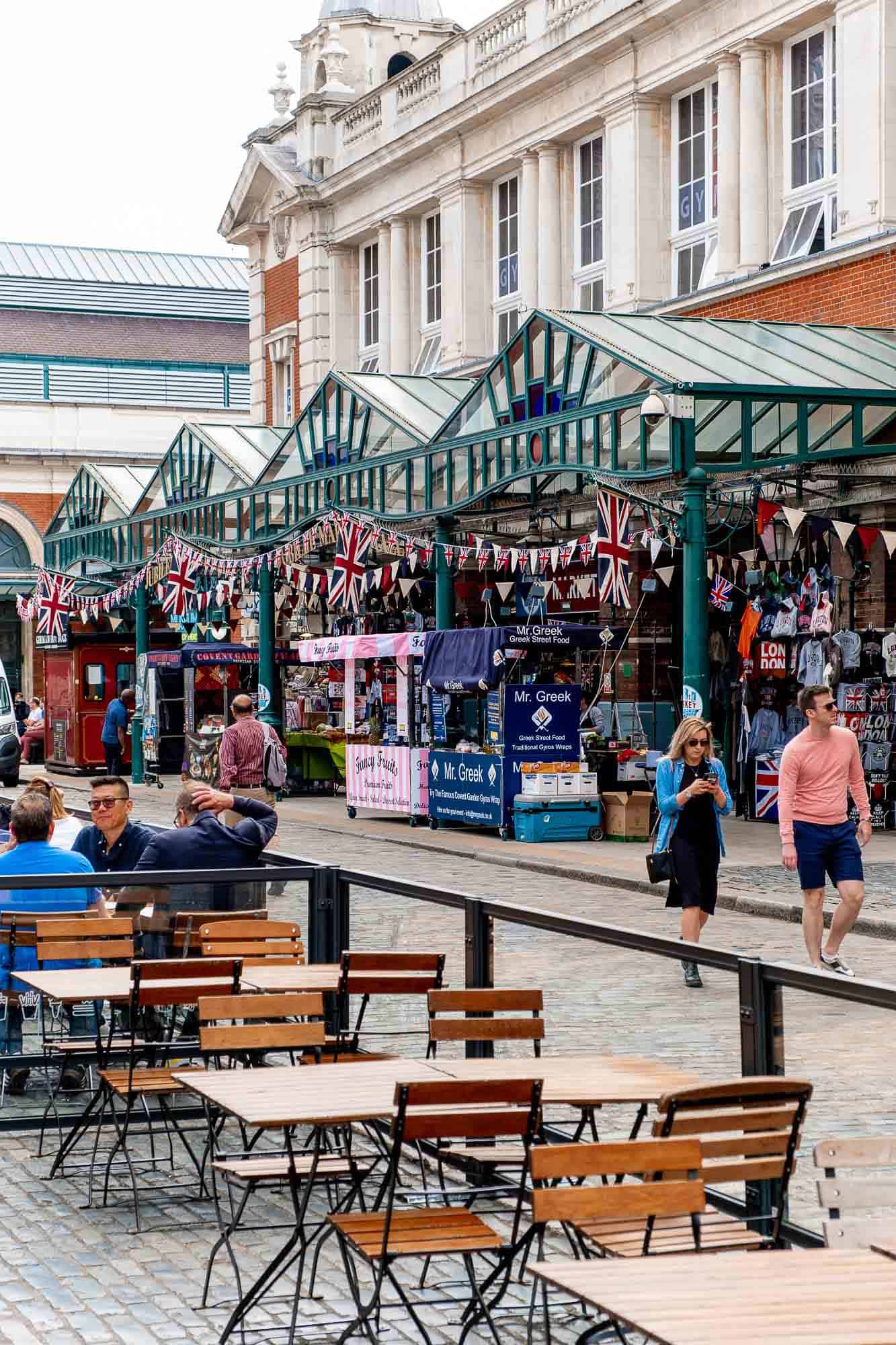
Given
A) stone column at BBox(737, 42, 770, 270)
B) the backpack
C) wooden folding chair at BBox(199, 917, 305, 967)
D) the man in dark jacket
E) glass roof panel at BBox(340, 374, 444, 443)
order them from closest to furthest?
wooden folding chair at BBox(199, 917, 305, 967)
the man in dark jacket
the backpack
stone column at BBox(737, 42, 770, 270)
glass roof panel at BBox(340, 374, 444, 443)

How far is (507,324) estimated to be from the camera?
3412 centimetres

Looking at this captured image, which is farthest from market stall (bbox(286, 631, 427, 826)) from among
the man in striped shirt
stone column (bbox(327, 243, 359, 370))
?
stone column (bbox(327, 243, 359, 370))

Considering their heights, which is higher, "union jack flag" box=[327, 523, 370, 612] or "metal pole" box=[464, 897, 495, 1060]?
"union jack flag" box=[327, 523, 370, 612]

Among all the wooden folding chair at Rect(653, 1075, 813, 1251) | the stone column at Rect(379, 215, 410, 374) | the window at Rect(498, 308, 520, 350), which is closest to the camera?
the wooden folding chair at Rect(653, 1075, 813, 1251)

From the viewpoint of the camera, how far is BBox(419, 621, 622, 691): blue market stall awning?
915 inches

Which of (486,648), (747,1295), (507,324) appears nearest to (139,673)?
(507,324)

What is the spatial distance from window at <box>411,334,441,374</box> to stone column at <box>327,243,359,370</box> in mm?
2950

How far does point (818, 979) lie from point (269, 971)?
3.22 meters

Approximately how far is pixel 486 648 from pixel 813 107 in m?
9.15

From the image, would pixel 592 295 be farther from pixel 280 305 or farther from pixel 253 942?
pixel 253 942

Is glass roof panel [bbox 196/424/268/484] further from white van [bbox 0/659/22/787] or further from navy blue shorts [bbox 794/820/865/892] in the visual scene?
navy blue shorts [bbox 794/820/865/892]

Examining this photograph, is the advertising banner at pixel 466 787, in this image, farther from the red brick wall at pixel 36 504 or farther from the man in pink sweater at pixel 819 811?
the red brick wall at pixel 36 504

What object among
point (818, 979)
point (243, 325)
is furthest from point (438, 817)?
point (243, 325)

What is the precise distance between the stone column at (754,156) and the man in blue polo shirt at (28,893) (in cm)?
1937
